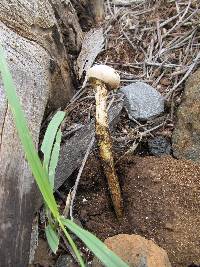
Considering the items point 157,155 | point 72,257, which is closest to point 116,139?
point 157,155

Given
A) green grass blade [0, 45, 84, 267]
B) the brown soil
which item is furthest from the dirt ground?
green grass blade [0, 45, 84, 267]

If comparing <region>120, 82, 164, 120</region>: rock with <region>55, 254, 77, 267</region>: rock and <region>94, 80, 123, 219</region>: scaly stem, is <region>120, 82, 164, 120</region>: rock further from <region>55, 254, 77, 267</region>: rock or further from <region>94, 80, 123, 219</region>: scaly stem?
<region>55, 254, 77, 267</region>: rock

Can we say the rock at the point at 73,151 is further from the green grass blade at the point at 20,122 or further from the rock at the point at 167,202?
the green grass blade at the point at 20,122

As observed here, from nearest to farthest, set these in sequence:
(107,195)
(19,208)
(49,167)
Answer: (19,208), (49,167), (107,195)

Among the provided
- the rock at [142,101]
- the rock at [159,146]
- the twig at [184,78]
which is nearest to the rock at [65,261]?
the rock at [159,146]

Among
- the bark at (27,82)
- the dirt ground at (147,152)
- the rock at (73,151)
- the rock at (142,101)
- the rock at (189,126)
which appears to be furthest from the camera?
the rock at (142,101)

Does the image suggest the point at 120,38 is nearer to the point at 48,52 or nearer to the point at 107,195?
the point at 48,52

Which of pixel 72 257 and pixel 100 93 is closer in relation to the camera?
pixel 72 257
